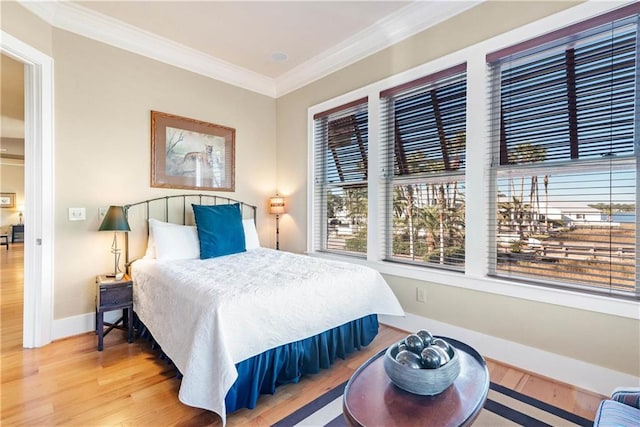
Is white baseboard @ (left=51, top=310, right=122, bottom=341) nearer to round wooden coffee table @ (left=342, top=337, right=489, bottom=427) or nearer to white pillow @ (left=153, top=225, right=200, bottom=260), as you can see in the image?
white pillow @ (left=153, top=225, right=200, bottom=260)

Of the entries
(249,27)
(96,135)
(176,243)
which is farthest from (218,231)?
(249,27)

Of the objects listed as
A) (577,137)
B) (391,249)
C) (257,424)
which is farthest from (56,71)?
(577,137)

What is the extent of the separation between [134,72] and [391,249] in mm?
3242

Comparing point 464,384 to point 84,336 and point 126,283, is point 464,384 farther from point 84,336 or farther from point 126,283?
point 84,336

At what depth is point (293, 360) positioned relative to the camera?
198 centimetres

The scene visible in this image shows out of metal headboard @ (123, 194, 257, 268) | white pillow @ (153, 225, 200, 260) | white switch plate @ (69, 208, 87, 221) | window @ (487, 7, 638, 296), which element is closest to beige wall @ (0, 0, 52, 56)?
white switch plate @ (69, 208, 87, 221)

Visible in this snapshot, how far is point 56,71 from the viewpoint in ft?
8.77

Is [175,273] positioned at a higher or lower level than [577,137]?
lower

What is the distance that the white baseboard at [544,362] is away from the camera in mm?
1887

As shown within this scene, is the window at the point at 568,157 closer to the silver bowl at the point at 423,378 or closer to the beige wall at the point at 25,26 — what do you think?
the silver bowl at the point at 423,378

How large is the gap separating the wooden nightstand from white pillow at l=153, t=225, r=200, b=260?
0.37m

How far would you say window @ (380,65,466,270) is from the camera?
263 cm

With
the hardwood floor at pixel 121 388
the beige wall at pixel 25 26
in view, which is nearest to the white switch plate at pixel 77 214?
the hardwood floor at pixel 121 388

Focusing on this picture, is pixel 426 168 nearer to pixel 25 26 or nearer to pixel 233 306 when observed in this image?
pixel 233 306
